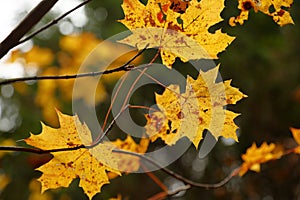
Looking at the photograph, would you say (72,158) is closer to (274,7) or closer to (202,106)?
(202,106)

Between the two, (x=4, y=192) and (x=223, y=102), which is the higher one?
(x=223, y=102)

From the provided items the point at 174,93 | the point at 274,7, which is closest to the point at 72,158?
the point at 174,93

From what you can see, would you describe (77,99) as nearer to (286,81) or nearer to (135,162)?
(286,81)

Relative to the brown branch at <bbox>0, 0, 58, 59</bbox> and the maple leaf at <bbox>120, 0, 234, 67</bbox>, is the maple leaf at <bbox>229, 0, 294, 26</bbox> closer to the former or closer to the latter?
the maple leaf at <bbox>120, 0, 234, 67</bbox>

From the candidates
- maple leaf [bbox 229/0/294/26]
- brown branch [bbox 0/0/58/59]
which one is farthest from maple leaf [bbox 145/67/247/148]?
brown branch [bbox 0/0/58/59]

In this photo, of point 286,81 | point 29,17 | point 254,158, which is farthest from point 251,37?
point 29,17

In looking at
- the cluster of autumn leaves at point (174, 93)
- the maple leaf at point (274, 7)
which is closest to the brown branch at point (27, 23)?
the cluster of autumn leaves at point (174, 93)

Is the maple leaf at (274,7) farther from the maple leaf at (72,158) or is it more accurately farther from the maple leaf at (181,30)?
the maple leaf at (72,158)
